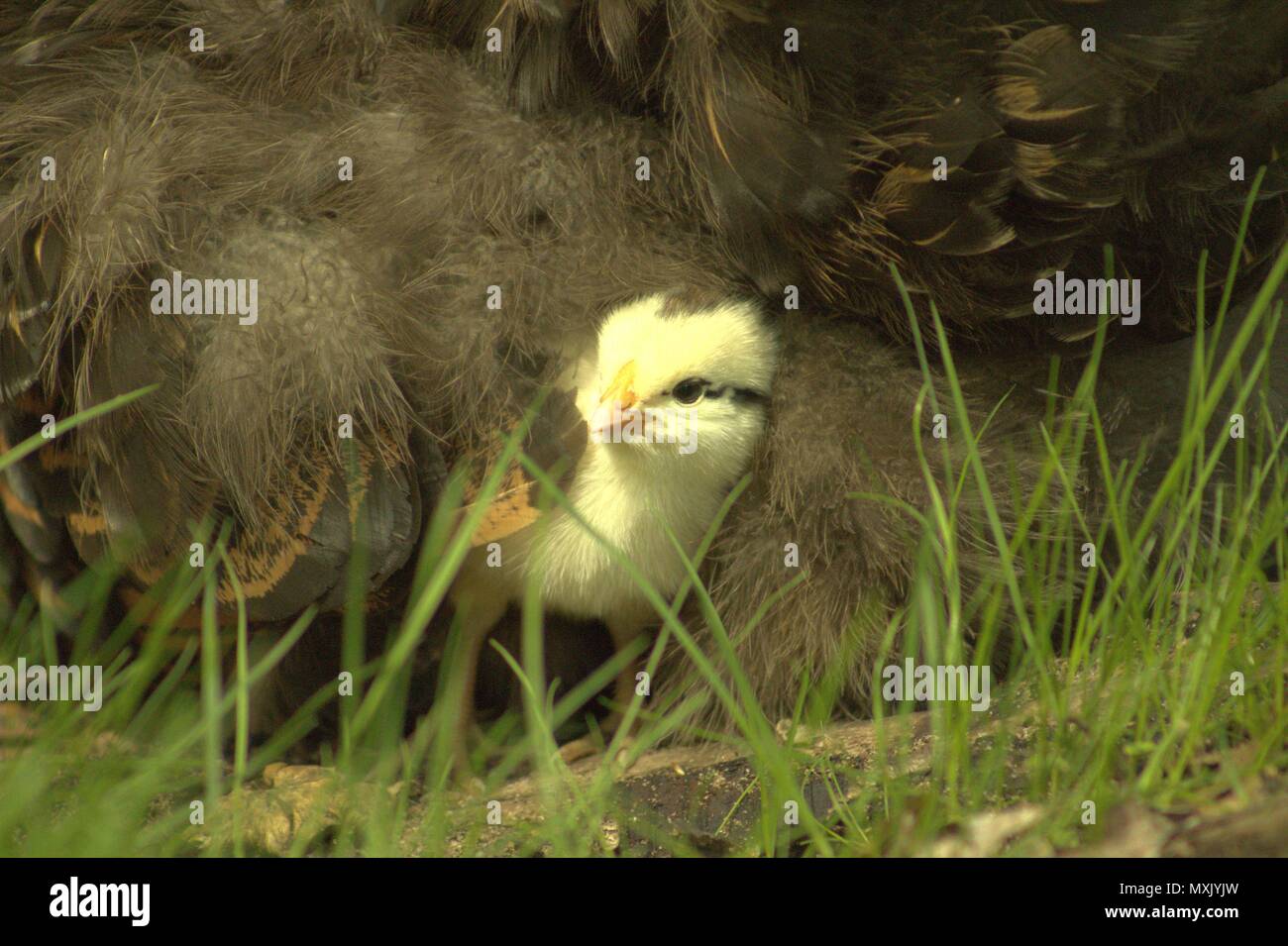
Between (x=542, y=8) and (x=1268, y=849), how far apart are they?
1.17 meters

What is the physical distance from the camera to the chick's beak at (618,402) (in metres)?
1.46

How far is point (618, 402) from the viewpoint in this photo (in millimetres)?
1467

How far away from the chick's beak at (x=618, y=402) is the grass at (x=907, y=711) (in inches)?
7.3

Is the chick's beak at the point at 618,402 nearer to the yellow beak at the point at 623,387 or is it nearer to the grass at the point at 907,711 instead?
the yellow beak at the point at 623,387

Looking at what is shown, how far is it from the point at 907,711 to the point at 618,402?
49 centimetres

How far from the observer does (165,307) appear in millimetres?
1489

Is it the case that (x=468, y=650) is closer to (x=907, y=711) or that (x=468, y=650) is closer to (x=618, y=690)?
(x=618, y=690)

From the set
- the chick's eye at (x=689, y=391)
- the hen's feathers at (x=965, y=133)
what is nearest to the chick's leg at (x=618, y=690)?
the chick's eye at (x=689, y=391)

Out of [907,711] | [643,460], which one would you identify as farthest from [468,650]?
[907,711]

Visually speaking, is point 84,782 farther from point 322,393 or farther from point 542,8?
point 542,8

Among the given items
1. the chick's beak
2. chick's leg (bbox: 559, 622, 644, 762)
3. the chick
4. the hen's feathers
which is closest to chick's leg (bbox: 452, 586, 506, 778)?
the chick

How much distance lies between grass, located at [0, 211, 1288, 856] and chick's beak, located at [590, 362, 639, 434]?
0.19 metres

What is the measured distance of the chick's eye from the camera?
152 centimetres

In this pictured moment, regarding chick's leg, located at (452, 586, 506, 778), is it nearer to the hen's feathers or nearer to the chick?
the chick
